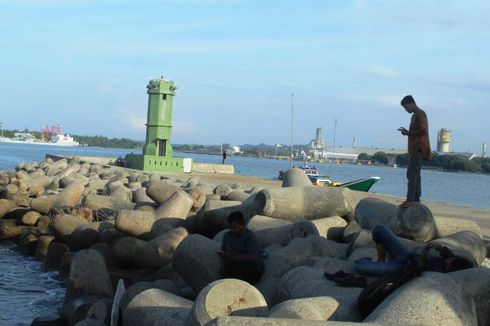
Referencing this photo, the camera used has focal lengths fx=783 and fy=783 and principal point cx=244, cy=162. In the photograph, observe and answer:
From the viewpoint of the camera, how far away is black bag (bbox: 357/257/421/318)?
21.9 feet

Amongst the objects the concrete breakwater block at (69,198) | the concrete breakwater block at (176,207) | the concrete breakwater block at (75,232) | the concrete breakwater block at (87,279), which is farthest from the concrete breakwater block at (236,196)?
the concrete breakwater block at (87,279)

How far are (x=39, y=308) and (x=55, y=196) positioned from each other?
668 centimetres

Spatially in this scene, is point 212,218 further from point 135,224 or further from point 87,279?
point 87,279

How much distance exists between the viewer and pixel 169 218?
13.1 m

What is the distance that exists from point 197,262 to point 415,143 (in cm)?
365

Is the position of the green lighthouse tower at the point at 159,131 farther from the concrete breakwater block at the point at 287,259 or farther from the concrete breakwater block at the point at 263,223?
the concrete breakwater block at the point at 287,259

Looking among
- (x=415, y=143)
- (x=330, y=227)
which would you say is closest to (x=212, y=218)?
(x=330, y=227)

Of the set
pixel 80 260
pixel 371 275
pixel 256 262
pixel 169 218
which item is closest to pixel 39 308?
pixel 80 260

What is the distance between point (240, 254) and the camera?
854cm

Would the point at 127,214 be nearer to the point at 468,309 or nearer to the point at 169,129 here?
the point at 468,309

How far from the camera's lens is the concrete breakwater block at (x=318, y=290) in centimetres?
663

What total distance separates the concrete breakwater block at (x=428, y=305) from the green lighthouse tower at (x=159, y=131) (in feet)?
91.0

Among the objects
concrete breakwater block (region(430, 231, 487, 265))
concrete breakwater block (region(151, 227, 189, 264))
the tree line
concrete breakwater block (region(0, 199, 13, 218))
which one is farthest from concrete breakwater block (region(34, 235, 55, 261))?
the tree line

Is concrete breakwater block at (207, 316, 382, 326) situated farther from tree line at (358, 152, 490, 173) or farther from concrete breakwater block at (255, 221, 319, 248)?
tree line at (358, 152, 490, 173)
